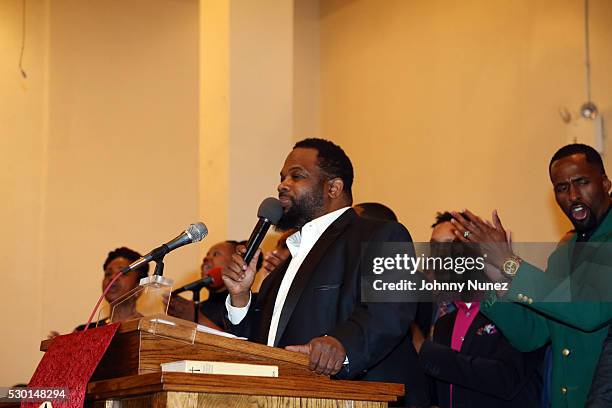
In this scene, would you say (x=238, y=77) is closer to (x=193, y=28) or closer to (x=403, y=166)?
(x=403, y=166)

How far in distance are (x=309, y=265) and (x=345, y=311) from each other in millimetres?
276

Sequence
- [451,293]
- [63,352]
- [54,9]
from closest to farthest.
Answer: [63,352] → [451,293] → [54,9]

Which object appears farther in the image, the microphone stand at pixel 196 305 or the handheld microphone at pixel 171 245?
the microphone stand at pixel 196 305

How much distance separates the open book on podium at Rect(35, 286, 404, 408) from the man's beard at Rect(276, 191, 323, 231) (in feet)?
3.73

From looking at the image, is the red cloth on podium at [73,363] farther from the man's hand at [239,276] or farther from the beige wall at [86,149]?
the beige wall at [86,149]

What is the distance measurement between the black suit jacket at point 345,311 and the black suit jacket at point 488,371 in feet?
1.10

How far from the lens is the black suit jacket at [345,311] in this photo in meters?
2.95

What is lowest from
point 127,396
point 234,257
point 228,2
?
point 127,396

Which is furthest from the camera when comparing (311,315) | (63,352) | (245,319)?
(245,319)

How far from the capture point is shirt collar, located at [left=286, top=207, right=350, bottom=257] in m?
3.56

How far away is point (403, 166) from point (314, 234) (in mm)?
3565

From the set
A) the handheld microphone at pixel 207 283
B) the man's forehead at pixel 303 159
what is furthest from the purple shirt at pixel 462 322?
the handheld microphone at pixel 207 283

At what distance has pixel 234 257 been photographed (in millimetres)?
3305

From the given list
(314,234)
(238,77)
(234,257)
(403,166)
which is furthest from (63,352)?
(403,166)
